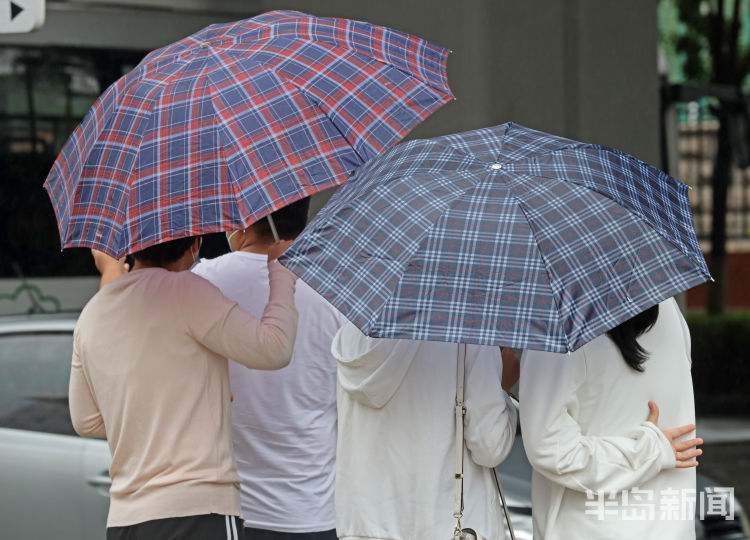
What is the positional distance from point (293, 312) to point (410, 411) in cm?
40

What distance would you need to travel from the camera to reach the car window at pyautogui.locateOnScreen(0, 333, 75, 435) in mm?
4805

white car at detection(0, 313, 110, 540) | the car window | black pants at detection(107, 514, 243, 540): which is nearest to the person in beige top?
black pants at detection(107, 514, 243, 540)

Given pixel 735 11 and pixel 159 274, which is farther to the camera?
pixel 735 11

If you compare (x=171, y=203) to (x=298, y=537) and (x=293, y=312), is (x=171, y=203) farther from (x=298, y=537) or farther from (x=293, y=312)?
(x=298, y=537)

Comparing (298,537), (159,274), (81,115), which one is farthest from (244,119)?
(81,115)

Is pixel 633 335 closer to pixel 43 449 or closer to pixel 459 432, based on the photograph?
pixel 459 432

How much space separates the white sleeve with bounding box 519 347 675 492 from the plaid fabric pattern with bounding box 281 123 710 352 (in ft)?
1.00

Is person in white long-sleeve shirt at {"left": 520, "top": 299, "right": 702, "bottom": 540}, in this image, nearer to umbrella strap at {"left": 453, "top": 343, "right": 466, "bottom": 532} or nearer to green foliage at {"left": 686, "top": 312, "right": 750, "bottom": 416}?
umbrella strap at {"left": 453, "top": 343, "right": 466, "bottom": 532}

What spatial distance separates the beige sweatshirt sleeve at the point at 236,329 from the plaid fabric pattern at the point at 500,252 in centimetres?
27

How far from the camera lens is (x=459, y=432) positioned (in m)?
2.58

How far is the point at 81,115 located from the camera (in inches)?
294

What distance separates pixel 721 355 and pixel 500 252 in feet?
40.2

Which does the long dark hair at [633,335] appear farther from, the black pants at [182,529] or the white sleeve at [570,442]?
the black pants at [182,529]

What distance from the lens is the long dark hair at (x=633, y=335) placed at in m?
2.57
